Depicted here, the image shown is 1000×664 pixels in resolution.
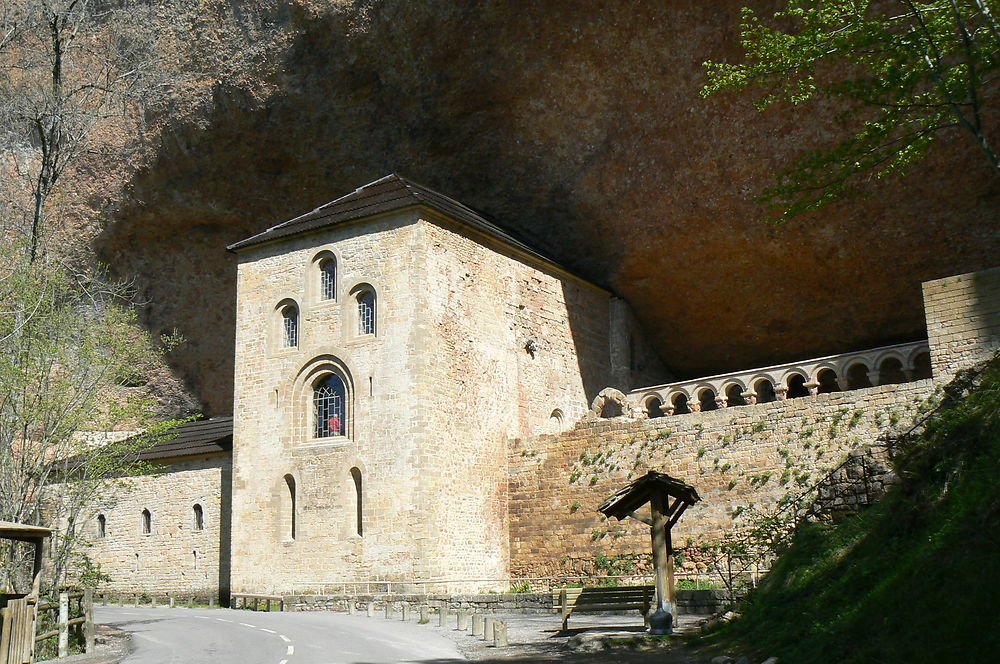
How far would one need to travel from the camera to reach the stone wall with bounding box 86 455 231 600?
26688 mm

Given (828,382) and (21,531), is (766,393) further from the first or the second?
(21,531)

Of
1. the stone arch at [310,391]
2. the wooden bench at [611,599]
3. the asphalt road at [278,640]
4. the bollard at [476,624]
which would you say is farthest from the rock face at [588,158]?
the bollard at [476,624]

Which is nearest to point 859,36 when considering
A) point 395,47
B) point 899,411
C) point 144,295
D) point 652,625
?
point 652,625

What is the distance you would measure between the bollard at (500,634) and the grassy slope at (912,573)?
3.00 m

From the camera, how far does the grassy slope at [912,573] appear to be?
752 centimetres

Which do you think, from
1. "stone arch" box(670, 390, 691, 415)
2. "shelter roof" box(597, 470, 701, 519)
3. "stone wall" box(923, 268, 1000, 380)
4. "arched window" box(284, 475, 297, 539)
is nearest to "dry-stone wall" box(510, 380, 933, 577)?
"stone wall" box(923, 268, 1000, 380)

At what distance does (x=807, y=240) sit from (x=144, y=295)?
21.3m

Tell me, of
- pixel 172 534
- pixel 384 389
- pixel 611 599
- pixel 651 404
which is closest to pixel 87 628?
pixel 611 599

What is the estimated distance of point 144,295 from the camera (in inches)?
1316

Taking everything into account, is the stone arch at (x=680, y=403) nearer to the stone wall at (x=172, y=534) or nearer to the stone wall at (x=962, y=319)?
the stone wall at (x=962, y=319)

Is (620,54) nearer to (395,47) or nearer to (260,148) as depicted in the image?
(395,47)

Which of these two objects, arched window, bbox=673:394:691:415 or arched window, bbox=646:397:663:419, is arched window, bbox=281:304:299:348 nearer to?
arched window, bbox=646:397:663:419

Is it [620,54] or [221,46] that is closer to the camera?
[620,54]

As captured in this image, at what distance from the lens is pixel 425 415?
22.0m
